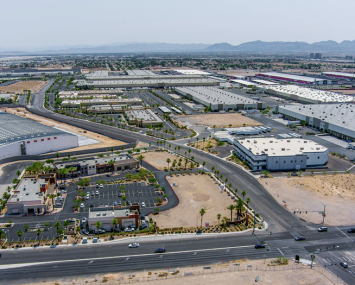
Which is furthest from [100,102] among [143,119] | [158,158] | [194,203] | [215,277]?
[215,277]

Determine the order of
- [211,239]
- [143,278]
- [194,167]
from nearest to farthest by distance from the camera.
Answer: [143,278], [211,239], [194,167]

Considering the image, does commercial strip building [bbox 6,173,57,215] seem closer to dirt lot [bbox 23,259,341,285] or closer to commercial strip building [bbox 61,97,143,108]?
dirt lot [bbox 23,259,341,285]

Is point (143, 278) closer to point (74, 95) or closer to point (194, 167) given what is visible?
point (194, 167)

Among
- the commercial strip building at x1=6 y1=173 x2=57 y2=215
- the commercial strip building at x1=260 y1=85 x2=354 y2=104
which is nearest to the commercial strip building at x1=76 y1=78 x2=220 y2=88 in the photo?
the commercial strip building at x1=260 y1=85 x2=354 y2=104

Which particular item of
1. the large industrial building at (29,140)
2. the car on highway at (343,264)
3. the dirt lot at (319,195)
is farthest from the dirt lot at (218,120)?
the car on highway at (343,264)

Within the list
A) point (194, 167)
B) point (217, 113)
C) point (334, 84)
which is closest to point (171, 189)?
point (194, 167)

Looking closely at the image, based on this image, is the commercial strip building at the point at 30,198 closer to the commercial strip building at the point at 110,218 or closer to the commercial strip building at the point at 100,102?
the commercial strip building at the point at 110,218

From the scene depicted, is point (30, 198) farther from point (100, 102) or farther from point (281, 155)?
point (100, 102)
